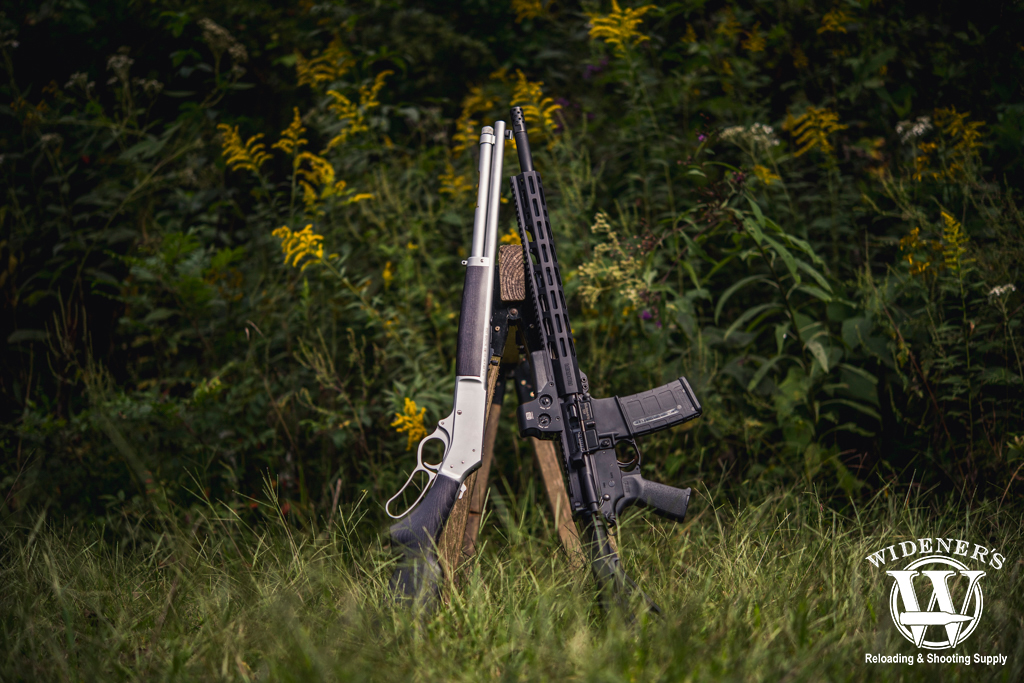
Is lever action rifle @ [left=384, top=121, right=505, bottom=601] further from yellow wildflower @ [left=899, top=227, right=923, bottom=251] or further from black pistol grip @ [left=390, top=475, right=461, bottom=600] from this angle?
yellow wildflower @ [left=899, top=227, right=923, bottom=251]

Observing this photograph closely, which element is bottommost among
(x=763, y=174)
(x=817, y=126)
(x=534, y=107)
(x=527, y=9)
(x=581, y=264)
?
(x=581, y=264)

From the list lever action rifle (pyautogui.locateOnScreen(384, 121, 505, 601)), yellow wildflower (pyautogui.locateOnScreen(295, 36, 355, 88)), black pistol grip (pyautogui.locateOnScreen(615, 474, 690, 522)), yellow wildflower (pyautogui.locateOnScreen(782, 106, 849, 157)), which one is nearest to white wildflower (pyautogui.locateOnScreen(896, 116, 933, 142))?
yellow wildflower (pyautogui.locateOnScreen(782, 106, 849, 157))

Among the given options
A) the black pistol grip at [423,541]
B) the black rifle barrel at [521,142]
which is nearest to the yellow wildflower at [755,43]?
the black rifle barrel at [521,142]

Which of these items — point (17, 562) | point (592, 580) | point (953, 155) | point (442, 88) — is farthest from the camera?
point (442, 88)

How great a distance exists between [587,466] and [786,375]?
4.82 ft

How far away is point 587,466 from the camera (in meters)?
1.98

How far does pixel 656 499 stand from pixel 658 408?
304 millimetres

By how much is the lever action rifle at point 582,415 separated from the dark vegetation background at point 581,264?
0.55 meters

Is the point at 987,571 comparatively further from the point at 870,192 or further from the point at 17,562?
the point at 17,562

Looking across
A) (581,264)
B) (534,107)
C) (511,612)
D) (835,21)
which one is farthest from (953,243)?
(511,612)

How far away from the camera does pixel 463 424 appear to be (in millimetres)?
2002

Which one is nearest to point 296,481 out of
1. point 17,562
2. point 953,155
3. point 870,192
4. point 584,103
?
point 17,562

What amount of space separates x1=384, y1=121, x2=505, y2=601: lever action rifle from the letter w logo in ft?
4.42
